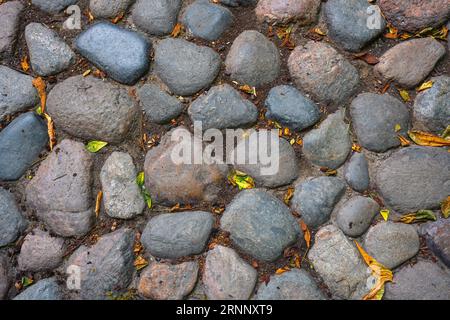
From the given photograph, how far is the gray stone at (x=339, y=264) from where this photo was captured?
213 cm

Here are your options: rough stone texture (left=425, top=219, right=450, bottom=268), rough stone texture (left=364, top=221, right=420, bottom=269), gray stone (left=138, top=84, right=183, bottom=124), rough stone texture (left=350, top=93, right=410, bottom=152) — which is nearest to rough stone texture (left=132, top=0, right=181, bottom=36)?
gray stone (left=138, top=84, right=183, bottom=124)

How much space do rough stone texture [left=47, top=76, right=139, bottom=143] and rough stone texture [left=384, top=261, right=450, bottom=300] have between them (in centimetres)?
149

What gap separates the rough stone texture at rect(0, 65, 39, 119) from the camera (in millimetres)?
2334

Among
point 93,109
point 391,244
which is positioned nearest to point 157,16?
point 93,109

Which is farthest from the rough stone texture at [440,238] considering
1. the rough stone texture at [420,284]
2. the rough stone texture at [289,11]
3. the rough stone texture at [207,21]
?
the rough stone texture at [207,21]

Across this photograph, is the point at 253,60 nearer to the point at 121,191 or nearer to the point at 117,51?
the point at 117,51

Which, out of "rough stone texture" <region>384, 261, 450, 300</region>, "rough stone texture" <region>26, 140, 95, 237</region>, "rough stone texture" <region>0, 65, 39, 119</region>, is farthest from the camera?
"rough stone texture" <region>0, 65, 39, 119</region>

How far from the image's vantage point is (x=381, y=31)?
2.34 metres

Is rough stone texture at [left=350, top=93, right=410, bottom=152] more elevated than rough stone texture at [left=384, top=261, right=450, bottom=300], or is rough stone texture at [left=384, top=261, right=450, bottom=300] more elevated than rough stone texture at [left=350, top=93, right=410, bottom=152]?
rough stone texture at [left=350, top=93, right=410, bottom=152]

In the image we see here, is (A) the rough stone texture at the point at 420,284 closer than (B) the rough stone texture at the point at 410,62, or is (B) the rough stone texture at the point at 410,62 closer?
(A) the rough stone texture at the point at 420,284

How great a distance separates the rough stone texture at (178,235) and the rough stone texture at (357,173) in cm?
70

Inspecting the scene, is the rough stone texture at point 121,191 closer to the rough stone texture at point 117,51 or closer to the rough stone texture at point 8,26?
the rough stone texture at point 117,51

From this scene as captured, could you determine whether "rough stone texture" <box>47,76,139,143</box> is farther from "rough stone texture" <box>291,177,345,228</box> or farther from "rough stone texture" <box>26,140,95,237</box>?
"rough stone texture" <box>291,177,345,228</box>

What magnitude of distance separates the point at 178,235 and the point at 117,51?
0.97m
